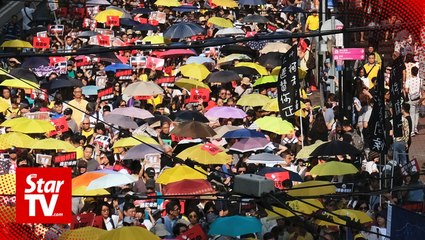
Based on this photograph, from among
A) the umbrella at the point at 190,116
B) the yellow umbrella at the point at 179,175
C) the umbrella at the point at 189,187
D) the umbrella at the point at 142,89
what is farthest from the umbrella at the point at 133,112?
the umbrella at the point at 189,187

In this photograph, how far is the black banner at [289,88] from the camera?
83.3 feet

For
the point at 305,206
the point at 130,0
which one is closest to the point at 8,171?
the point at 305,206

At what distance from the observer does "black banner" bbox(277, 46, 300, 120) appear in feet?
83.3

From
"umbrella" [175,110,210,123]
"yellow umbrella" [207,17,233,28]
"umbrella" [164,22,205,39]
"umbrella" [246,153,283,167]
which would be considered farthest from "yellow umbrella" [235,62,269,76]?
"umbrella" [246,153,283,167]

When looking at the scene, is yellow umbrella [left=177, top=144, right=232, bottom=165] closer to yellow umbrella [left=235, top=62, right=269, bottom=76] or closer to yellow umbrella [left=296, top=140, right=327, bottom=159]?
yellow umbrella [left=296, top=140, right=327, bottom=159]

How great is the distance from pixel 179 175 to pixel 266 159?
2.71 metres

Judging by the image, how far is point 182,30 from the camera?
121ft

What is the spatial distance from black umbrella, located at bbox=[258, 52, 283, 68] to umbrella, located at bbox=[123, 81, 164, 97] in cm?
399

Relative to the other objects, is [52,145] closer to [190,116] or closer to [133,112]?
[133,112]

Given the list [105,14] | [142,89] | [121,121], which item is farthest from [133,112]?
[105,14]

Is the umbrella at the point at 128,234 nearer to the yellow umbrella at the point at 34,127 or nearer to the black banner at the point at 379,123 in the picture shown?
the black banner at the point at 379,123

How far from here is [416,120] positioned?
2873 centimetres

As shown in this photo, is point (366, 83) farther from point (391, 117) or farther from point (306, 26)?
point (306, 26)

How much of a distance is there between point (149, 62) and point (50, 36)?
5537 millimetres
